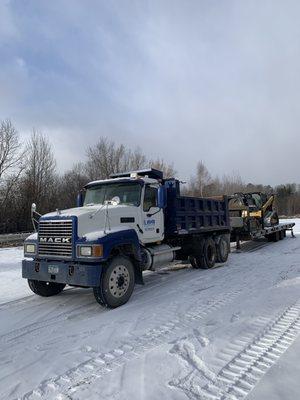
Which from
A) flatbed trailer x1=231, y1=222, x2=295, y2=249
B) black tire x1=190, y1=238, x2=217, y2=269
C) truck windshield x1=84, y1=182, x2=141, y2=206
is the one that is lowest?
black tire x1=190, y1=238, x2=217, y2=269

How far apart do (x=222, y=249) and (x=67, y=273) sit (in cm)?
644

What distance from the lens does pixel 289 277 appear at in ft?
30.2

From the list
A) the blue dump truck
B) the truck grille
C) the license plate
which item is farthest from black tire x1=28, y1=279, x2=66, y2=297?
the license plate

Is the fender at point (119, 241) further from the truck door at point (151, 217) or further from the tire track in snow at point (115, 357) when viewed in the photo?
the tire track in snow at point (115, 357)

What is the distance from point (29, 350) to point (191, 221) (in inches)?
245

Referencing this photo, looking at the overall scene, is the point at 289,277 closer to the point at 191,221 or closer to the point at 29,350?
the point at 191,221

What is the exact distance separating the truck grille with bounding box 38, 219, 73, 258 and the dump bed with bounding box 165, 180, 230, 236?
10.7 feet

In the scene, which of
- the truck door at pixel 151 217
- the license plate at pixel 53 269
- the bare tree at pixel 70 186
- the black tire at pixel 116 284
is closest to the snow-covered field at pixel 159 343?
the black tire at pixel 116 284

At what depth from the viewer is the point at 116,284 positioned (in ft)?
23.6

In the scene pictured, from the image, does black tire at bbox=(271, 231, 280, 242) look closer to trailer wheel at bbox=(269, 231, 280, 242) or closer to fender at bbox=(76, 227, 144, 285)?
trailer wheel at bbox=(269, 231, 280, 242)

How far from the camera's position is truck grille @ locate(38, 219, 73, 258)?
23.4ft

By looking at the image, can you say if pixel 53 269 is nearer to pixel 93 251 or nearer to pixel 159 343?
pixel 93 251

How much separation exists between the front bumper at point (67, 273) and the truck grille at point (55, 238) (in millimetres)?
193

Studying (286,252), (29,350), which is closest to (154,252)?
(29,350)
